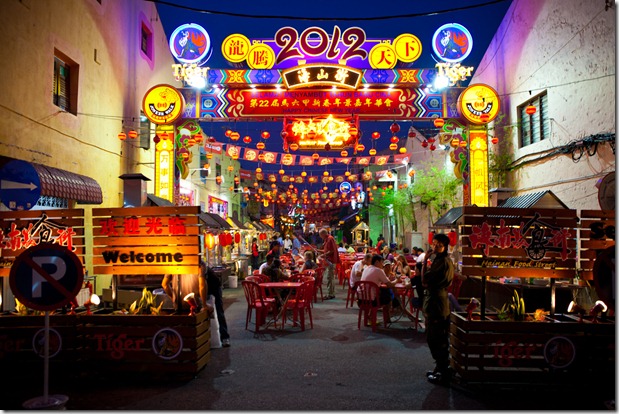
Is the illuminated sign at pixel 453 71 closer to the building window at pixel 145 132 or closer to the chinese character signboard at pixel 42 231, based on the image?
the building window at pixel 145 132

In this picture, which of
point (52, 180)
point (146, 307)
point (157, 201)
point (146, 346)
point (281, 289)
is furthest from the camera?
point (157, 201)

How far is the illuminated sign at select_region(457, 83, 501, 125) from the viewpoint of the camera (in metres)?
16.2

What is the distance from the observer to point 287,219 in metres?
75.6

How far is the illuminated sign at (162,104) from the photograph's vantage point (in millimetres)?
16359

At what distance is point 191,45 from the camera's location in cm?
1700

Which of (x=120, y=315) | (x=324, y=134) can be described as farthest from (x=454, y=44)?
(x=120, y=315)

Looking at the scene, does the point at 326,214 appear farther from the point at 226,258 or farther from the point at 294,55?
the point at 294,55

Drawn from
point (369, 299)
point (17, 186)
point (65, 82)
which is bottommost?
point (369, 299)

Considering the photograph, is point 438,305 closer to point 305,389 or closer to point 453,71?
point 305,389

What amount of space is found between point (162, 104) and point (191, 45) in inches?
96.6

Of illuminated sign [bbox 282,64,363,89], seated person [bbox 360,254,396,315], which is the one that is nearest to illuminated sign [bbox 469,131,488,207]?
illuminated sign [bbox 282,64,363,89]

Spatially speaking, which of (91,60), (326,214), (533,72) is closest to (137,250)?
(91,60)

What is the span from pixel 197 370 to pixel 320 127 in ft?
35.7

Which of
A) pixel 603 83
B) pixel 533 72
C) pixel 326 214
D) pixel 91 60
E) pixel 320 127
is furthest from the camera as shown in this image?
pixel 326 214
